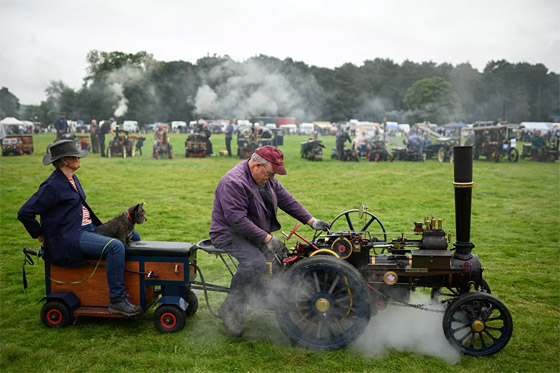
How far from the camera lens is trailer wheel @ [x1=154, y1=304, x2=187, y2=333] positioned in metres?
3.98

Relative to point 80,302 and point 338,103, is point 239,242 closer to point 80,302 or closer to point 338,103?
point 80,302

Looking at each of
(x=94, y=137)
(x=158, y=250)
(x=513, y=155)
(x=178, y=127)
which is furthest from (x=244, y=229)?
(x=178, y=127)

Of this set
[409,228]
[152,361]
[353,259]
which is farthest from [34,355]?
[409,228]

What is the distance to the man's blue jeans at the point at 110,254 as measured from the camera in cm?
391

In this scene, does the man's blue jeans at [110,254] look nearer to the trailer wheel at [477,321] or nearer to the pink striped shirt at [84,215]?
the pink striped shirt at [84,215]

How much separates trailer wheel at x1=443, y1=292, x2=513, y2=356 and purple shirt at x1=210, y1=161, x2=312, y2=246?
5.41 ft

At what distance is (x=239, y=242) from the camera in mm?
3918

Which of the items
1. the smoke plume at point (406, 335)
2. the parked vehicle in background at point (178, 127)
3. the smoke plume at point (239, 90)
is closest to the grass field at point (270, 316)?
the smoke plume at point (406, 335)

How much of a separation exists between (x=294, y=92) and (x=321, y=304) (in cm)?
4649

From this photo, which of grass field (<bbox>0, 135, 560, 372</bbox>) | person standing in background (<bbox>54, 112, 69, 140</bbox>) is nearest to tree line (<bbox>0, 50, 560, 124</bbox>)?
person standing in background (<bbox>54, 112, 69, 140</bbox>)

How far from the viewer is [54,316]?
4.00m

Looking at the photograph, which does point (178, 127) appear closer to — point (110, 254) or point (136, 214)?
point (136, 214)

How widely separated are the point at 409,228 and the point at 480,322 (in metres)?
4.17

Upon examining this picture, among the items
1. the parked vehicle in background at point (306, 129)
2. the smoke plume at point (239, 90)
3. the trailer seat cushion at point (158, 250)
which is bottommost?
the trailer seat cushion at point (158, 250)
